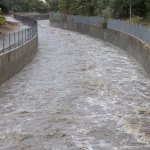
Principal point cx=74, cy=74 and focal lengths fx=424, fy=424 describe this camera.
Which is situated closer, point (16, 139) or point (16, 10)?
point (16, 139)

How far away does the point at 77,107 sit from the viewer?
18.4 meters

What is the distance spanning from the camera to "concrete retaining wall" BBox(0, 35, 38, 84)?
76.4ft

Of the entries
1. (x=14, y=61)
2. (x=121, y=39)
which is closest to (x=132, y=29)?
(x=121, y=39)

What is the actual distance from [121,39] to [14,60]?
1801 centimetres

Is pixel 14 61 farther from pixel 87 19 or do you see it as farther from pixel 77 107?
pixel 87 19

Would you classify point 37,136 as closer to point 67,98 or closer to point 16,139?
point 16,139

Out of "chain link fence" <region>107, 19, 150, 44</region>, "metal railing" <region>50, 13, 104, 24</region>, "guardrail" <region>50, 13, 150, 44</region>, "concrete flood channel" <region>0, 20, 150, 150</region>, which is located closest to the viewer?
Result: "concrete flood channel" <region>0, 20, 150, 150</region>

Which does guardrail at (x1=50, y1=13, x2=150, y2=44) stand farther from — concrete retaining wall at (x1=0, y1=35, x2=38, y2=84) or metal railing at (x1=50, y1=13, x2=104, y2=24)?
concrete retaining wall at (x1=0, y1=35, x2=38, y2=84)

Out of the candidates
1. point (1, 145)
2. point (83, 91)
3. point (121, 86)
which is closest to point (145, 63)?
point (121, 86)

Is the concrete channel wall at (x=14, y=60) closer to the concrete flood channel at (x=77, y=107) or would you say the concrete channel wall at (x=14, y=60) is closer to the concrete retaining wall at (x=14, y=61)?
the concrete retaining wall at (x=14, y=61)

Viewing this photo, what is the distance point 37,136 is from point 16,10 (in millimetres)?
126225

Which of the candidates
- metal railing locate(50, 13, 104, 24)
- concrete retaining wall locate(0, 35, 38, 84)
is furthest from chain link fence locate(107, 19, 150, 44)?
concrete retaining wall locate(0, 35, 38, 84)

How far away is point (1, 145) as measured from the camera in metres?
13.8

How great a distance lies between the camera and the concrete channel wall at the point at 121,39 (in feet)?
91.5
